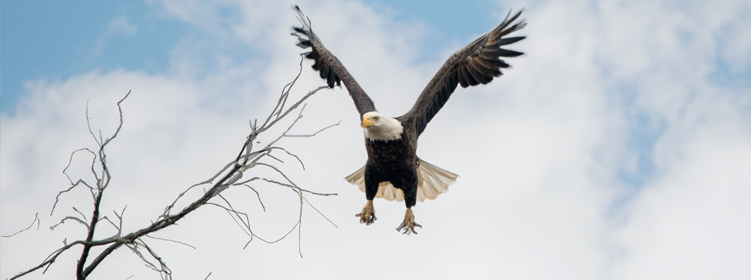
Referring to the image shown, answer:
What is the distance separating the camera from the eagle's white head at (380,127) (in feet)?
18.3

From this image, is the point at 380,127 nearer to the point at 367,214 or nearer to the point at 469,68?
the point at 367,214

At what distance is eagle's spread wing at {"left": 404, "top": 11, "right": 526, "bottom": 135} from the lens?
6.28 meters

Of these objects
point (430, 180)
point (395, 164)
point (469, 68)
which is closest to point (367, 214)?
point (395, 164)

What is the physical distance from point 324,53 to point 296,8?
522 millimetres

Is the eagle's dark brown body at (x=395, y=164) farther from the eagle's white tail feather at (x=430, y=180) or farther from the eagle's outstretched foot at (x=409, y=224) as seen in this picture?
the eagle's white tail feather at (x=430, y=180)

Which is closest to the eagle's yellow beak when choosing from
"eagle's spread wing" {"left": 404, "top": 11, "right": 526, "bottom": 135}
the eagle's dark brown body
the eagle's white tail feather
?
the eagle's dark brown body

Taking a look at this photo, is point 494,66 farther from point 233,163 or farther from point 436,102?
point 233,163

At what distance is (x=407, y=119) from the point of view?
236 inches

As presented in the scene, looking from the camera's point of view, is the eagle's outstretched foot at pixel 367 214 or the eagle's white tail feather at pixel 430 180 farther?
the eagle's white tail feather at pixel 430 180

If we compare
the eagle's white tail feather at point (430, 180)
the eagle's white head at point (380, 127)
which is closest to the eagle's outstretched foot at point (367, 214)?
the eagle's white head at point (380, 127)

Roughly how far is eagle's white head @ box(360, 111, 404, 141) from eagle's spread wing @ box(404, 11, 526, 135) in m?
0.49

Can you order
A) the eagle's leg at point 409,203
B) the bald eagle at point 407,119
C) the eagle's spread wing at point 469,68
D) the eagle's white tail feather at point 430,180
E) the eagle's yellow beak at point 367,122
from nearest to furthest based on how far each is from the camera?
the eagle's yellow beak at point 367,122, the bald eagle at point 407,119, the eagle's leg at point 409,203, the eagle's spread wing at point 469,68, the eagle's white tail feather at point 430,180

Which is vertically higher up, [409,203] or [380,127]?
[380,127]

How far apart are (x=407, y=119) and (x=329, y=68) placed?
1425 millimetres
